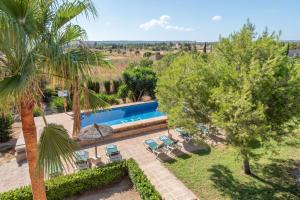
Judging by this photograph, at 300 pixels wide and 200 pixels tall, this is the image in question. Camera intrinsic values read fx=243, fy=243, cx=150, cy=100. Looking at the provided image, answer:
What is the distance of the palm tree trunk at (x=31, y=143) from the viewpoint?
219 inches

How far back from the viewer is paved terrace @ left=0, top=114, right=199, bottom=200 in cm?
1038

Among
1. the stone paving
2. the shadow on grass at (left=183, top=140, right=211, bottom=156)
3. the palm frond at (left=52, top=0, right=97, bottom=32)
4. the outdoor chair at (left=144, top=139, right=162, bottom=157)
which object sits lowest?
the stone paving

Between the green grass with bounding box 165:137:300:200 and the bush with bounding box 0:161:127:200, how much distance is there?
2943 millimetres

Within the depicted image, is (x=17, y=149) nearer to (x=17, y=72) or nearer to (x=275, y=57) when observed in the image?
(x=17, y=72)

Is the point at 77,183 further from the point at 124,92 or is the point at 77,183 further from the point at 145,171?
the point at 124,92

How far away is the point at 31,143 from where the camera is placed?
19.2 ft

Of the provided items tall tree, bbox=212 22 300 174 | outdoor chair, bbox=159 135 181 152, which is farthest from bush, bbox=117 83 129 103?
tall tree, bbox=212 22 300 174

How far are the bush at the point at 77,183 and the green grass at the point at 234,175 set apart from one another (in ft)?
9.65

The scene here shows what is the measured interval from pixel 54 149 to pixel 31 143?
0.86 meters

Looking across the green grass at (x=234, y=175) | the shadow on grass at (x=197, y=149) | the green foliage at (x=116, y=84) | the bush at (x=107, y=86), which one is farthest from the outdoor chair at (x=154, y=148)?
the green foliage at (x=116, y=84)

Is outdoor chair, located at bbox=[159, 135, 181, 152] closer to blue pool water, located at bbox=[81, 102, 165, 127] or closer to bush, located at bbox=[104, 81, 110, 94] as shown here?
blue pool water, located at bbox=[81, 102, 165, 127]

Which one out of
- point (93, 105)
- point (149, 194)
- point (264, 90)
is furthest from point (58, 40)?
point (264, 90)

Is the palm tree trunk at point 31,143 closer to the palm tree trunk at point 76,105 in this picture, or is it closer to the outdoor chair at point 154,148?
the palm tree trunk at point 76,105

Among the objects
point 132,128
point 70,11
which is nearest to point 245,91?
point 70,11
